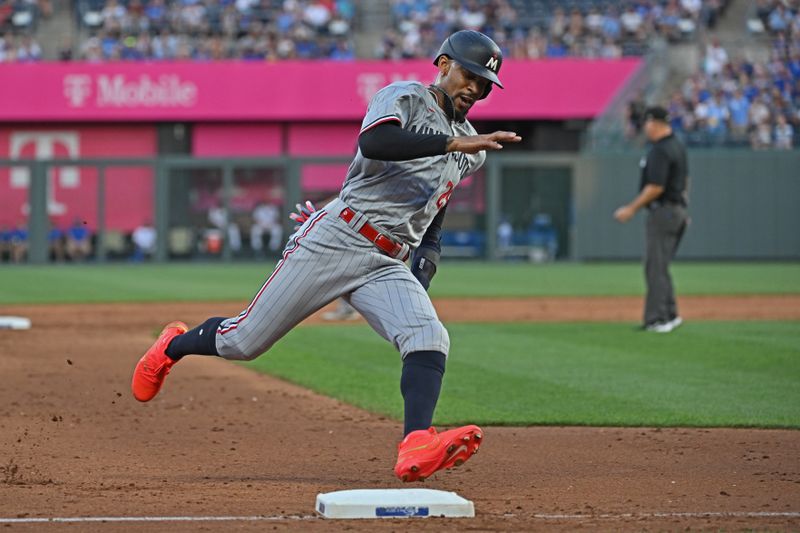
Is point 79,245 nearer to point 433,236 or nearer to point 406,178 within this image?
point 433,236

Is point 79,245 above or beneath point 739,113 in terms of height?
beneath

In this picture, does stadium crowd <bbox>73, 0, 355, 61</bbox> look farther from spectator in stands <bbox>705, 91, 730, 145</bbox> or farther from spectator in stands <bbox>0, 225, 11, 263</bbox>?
spectator in stands <bbox>705, 91, 730, 145</bbox>

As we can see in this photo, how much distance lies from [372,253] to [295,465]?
1378 millimetres

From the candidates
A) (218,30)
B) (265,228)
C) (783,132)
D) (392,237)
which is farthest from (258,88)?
(392,237)

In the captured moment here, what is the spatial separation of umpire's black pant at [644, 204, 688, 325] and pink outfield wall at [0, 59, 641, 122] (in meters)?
16.9

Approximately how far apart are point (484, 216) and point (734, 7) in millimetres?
8303

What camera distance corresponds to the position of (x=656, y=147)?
12156mm

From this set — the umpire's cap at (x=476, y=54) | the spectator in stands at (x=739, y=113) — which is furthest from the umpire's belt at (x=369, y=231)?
the spectator in stands at (x=739, y=113)

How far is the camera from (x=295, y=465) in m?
6.03

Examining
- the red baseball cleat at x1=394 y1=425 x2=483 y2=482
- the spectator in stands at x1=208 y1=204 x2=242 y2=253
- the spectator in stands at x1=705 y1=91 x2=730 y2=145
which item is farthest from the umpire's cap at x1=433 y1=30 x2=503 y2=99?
the spectator in stands at x1=208 y1=204 x2=242 y2=253

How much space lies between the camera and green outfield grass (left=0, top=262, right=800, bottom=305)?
60.7 feet

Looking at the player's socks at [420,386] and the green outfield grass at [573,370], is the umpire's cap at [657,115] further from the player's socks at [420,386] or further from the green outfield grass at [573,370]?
the player's socks at [420,386]

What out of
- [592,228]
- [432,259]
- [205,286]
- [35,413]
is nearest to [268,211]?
[592,228]

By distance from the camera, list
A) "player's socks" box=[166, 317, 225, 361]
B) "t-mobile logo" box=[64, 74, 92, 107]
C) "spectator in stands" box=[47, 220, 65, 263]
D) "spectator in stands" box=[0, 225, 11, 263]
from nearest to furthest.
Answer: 1. "player's socks" box=[166, 317, 225, 361]
2. "t-mobile logo" box=[64, 74, 92, 107]
3. "spectator in stands" box=[47, 220, 65, 263]
4. "spectator in stands" box=[0, 225, 11, 263]
